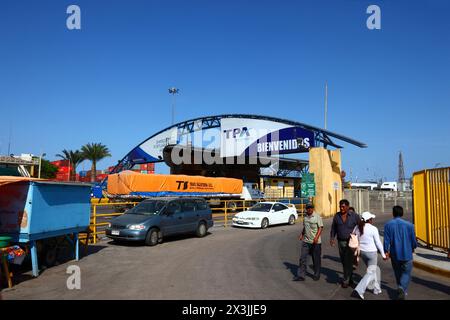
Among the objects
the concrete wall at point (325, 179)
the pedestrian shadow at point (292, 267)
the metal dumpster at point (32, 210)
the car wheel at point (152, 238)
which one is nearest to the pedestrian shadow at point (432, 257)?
the pedestrian shadow at point (292, 267)

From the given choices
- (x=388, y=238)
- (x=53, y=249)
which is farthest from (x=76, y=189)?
(x=388, y=238)

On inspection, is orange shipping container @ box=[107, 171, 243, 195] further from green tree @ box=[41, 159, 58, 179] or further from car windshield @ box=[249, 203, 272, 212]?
green tree @ box=[41, 159, 58, 179]

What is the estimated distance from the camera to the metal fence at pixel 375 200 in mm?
33719

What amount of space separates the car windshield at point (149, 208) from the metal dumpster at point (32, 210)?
4651mm

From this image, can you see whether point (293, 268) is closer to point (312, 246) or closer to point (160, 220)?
point (312, 246)

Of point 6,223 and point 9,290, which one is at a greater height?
point 6,223

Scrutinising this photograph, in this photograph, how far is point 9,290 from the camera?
729 cm

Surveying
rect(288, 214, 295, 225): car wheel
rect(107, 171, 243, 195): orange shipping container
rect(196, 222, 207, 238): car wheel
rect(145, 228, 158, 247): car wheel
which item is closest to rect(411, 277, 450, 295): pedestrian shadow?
rect(145, 228, 158, 247): car wheel


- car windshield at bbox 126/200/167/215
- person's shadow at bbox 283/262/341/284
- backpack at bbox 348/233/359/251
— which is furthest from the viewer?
car windshield at bbox 126/200/167/215

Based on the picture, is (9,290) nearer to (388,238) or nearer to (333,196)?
(388,238)

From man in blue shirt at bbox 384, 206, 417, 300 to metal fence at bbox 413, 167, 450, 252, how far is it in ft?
18.6

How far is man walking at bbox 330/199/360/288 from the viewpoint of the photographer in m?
7.70
